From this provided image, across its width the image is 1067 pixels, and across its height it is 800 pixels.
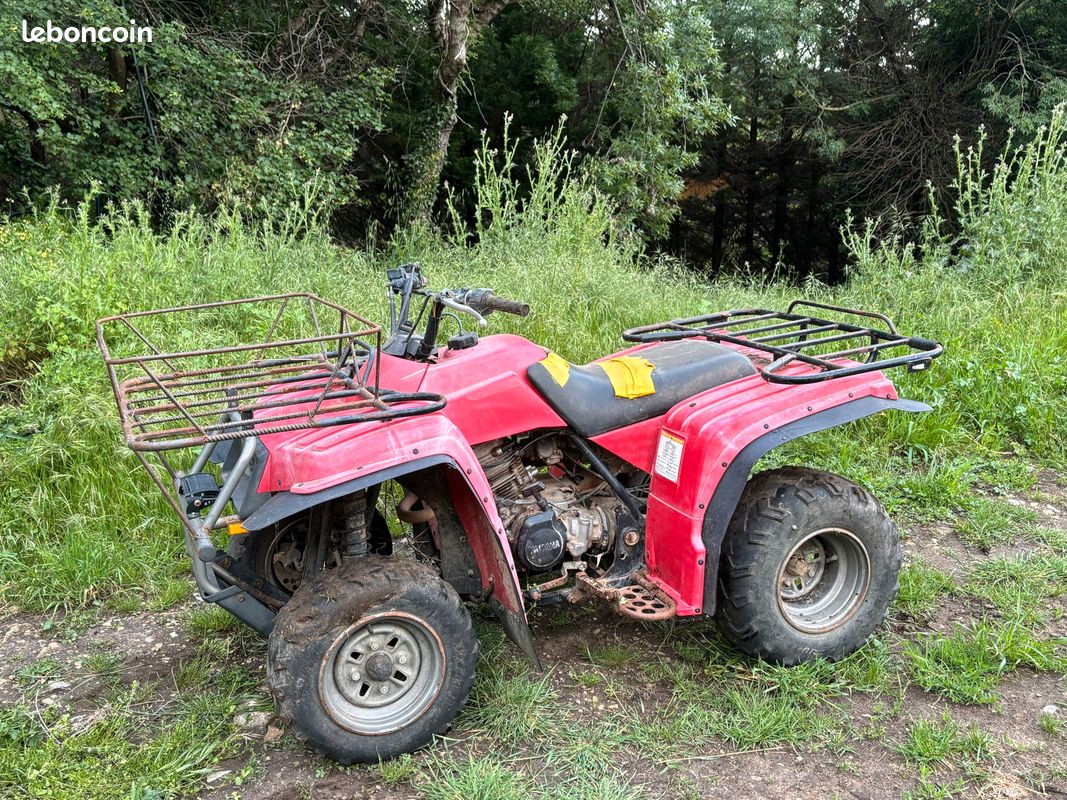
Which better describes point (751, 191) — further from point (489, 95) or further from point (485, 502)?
point (485, 502)

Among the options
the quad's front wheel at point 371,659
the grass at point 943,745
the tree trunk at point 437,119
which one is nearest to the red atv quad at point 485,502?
the quad's front wheel at point 371,659

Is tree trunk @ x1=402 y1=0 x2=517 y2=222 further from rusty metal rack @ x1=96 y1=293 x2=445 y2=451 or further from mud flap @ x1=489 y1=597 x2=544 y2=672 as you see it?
mud flap @ x1=489 y1=597 x2=544 y2=672

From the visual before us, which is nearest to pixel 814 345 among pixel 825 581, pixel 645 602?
pixel 825 581

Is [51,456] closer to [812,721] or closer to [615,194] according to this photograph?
[812,721]

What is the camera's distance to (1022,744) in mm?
2859

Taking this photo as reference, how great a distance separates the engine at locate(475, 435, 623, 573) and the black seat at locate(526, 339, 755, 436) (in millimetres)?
232

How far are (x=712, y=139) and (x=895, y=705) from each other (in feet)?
59.9

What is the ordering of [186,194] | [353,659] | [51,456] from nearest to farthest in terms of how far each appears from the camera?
[353,659] < [51,456] < [186,194]

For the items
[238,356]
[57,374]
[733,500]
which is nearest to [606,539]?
[733,500]

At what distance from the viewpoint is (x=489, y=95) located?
46.6 ft

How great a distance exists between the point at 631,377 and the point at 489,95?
12.1 meters

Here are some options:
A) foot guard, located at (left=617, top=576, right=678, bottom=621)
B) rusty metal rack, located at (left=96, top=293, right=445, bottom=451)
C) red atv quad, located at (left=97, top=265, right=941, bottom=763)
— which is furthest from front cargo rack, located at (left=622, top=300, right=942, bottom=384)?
rusty metal rack, located at (left=96, top=293, right=445, bottom=451)

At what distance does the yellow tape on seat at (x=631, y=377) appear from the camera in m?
3.17

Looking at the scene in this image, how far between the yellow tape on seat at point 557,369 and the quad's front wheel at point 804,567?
2.72 ft
